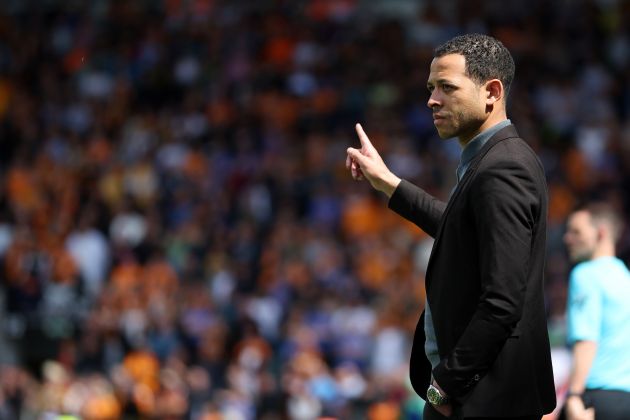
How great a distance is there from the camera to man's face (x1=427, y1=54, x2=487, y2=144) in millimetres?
3582

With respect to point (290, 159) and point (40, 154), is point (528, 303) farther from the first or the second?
point (40, 154)

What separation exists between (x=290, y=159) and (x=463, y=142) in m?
10.5

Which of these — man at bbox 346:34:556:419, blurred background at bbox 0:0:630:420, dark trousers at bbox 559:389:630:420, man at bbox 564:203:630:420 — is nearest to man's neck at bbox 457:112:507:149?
man at bbox 346:34:556:419

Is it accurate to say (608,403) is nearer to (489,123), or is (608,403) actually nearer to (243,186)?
(489,123)

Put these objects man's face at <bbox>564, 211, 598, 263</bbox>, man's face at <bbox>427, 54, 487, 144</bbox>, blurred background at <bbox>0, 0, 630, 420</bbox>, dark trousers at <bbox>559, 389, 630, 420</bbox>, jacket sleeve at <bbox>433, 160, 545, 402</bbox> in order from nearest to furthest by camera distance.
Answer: jacket sleeve at <bbox>433, 160, 545, 402</bbox>, man's face at <bbox>427, 54, 487, 144</bbox>, dark trousers at <bbox>559, 389, 630, 420</bbox>, man's face at <bbox>564, 211, 598, 263</bbox>, blurred background at <bbox>0, 0, 630, 420</bbox>

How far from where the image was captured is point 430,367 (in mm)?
3773

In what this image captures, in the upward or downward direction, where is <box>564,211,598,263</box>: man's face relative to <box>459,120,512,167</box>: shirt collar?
downward

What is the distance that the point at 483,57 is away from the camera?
11.8 ft

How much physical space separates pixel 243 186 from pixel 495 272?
10941mm

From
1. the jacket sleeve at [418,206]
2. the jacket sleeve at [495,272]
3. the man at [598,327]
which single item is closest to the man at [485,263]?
the jacket sleeve at [495,272]

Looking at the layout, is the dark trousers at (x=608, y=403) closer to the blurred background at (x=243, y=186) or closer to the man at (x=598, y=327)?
the man at (x=598, y=327)

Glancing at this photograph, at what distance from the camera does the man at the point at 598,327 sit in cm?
469

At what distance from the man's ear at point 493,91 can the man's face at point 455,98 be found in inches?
0.6

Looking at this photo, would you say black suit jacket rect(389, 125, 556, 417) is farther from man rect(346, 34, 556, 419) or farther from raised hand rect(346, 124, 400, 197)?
raised hand rect(346, 124, 400, 197)
